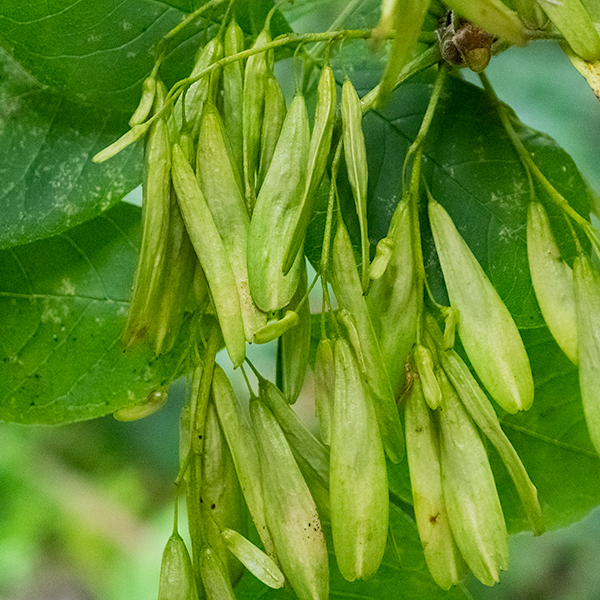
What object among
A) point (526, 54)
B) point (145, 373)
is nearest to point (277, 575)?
point (145, 373)

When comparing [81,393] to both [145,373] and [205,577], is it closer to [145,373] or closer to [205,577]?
[145,373]

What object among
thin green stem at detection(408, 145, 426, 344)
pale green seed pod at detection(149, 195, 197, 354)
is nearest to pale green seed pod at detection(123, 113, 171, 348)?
pale green seed pod at detection(149, 195, 197, 354)

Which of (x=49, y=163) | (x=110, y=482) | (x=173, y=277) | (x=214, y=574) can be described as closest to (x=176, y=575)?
(x=214, y=574)

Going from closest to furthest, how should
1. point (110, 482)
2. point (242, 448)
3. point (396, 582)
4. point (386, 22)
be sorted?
1. point (386, 22)
2. point (242, 448)
3. point (396, 582)
4. point (110, 482)

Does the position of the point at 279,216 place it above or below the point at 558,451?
above

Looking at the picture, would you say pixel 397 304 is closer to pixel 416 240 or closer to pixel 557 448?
pixel 416 240

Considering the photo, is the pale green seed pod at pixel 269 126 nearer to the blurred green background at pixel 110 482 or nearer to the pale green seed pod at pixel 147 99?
the pale green seed pod at pixel 147 99

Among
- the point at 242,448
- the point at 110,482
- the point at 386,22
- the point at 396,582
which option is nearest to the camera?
the point at 386,22

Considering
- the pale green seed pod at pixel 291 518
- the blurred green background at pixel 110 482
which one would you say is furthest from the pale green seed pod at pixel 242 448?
the blurred green background at pixel 110 482

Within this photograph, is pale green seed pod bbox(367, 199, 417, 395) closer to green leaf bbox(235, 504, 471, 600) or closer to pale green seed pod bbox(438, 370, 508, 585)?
pale green seed pod bbox(438, 370, 508, 585)
